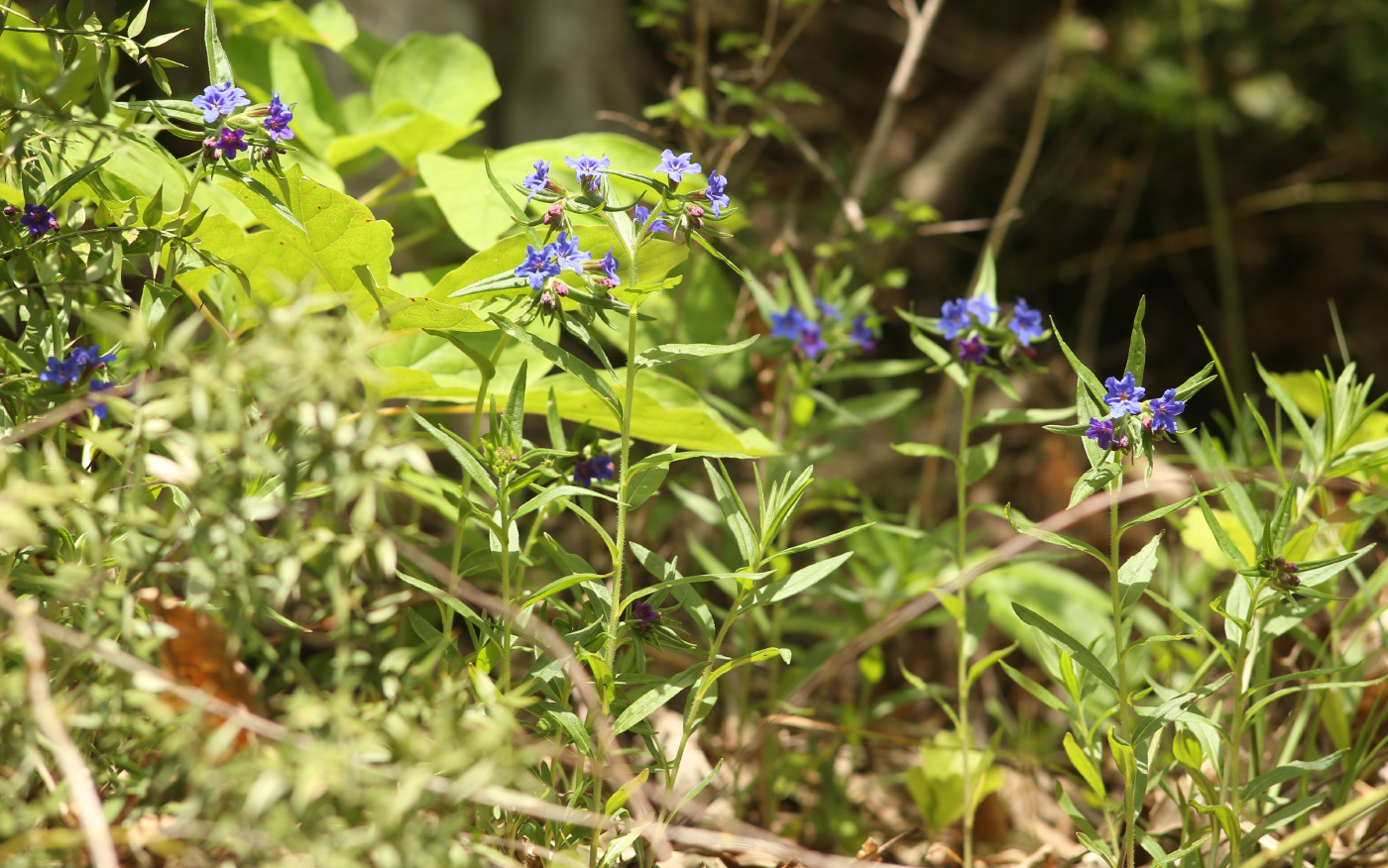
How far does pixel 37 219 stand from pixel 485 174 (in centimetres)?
82

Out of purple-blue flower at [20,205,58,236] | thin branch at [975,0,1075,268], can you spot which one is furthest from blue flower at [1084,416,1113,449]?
thin branch at [975,0,1075,268]

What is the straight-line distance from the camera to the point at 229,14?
1935 millimetres

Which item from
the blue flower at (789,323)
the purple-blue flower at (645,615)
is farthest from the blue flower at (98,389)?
the blue flower at (789,323)

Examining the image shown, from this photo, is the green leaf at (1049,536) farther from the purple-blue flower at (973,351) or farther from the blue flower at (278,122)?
the blue flower at (278,122)

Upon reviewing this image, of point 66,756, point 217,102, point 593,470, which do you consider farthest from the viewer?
point 593,470

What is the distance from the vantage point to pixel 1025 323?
63.4 inches

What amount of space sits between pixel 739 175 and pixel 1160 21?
180 cm

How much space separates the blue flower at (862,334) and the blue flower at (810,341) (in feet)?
0.27

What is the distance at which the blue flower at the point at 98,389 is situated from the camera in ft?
3.41

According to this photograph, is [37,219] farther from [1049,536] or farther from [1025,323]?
[1025,323]

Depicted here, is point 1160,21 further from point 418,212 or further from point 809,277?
point 418,212

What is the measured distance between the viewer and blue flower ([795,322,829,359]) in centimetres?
182

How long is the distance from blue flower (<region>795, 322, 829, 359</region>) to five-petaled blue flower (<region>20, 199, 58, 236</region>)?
46.2 inches

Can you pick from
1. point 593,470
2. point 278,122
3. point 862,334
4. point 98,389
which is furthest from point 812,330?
point 98,389
